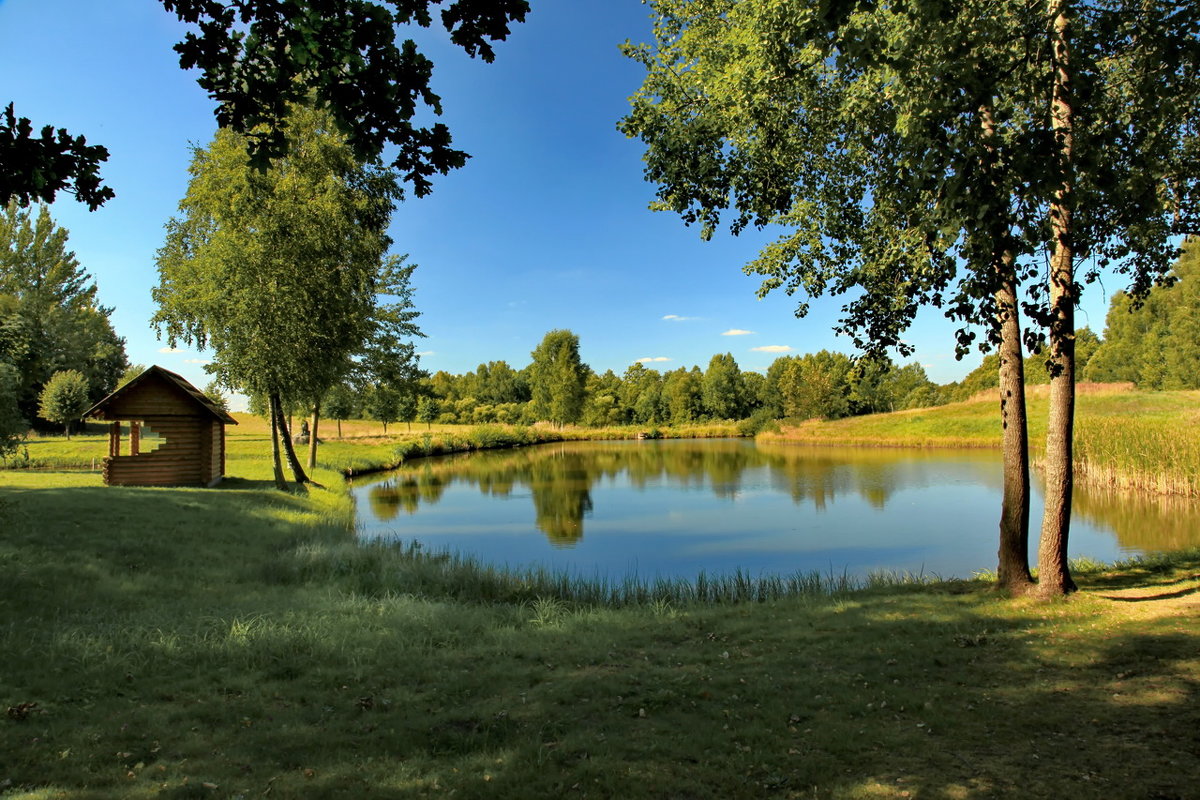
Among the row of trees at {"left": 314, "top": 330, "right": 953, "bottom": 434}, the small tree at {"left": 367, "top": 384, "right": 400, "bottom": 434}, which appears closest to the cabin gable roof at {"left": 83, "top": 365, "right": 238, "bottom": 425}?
the small tree at {"left": 367, "top": 384, "right": 400, "bottom": 434}

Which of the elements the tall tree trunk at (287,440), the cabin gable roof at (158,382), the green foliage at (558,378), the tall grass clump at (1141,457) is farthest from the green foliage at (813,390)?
the cabin gable roof at (158,382)

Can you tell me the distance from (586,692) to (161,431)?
64.4 feet

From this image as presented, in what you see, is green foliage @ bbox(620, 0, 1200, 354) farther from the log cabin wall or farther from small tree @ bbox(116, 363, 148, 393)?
small tree @ bbox(116, 363, 148, 393)

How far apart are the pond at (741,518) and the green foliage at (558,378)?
38.0 metres

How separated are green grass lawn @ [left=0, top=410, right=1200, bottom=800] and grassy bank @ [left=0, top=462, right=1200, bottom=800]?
3 centimetres

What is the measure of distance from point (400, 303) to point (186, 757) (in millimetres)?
29397

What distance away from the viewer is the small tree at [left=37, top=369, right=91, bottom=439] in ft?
120

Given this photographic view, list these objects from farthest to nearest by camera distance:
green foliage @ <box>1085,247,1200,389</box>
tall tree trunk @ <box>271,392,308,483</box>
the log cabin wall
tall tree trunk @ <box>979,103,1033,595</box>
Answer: green foliage @ <box>1085,247,1200,389</box>
tall tree trunk @ <box>271,392,308,483</box>
the log cabin wall
tall tree trunk @ <box>979,103,1033,595</box>

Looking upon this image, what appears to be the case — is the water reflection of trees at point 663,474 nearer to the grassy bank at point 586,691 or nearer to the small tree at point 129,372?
the grassy bank at point 586,691

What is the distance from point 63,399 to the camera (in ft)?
121

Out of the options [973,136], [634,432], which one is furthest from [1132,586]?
[634,432]

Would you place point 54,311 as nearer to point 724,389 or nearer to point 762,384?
point 724,389

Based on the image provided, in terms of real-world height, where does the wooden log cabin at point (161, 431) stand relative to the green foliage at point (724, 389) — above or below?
below

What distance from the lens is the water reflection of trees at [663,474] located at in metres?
24.1
